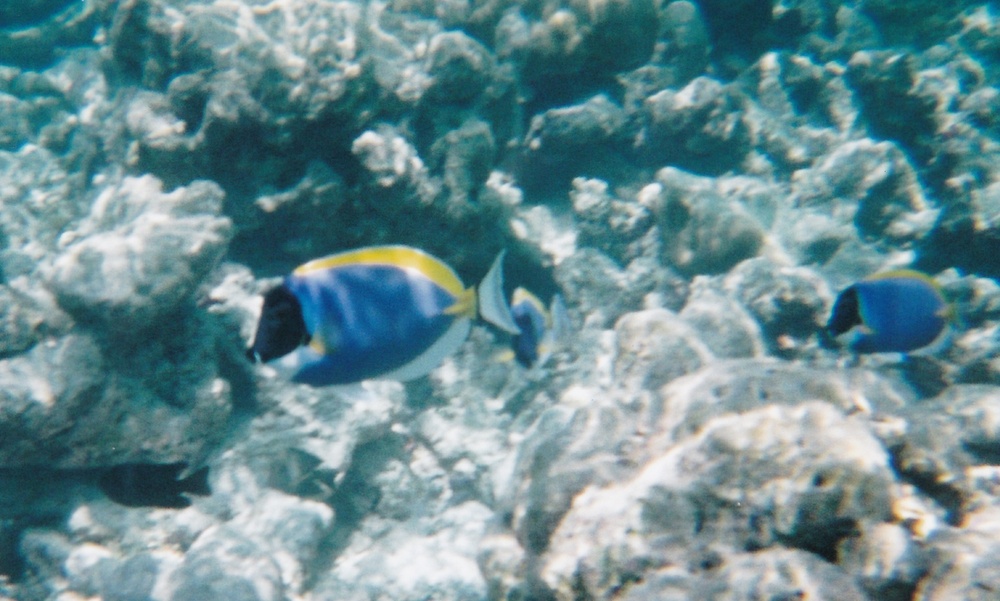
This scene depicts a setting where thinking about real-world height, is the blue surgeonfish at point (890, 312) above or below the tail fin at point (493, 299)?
below

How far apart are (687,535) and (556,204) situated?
4.66 meters

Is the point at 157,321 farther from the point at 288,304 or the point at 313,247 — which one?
the point at 288,304

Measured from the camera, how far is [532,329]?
122 inches

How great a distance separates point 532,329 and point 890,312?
166cm

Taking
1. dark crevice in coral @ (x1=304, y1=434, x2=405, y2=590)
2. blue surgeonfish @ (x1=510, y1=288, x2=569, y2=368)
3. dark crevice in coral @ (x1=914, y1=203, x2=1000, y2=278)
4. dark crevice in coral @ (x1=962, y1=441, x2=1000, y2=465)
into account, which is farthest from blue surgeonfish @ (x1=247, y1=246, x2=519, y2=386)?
dark crevice in coral @ (x1=914, y1=203, x2=1000, y2=278)

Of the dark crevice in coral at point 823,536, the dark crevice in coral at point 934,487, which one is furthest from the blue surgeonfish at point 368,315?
the dark crevice in coral at point 934,487

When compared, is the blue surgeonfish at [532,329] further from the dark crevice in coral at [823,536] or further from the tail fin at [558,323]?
the dark crevice in coral at [823,536]

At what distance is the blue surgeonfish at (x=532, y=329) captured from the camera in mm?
3076

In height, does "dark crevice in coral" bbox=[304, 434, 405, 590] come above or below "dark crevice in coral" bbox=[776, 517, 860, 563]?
below

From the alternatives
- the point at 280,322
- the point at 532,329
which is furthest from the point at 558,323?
the point at 280,322

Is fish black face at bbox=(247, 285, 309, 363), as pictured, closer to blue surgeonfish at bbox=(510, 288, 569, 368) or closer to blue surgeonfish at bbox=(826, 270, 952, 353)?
blue surgeonfish at bbox=(510, 288, 569, 368)

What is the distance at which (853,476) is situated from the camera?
238cm

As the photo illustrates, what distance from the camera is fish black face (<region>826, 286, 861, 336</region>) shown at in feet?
8.26

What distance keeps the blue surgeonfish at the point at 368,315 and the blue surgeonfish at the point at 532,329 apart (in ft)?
4.53
